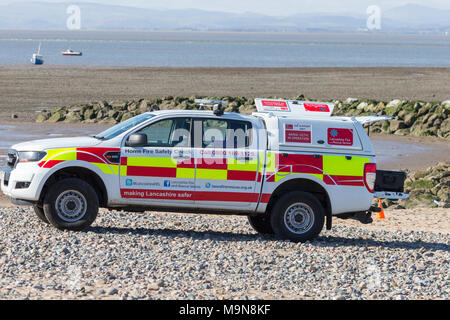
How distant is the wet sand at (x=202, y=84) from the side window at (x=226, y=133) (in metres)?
23.4

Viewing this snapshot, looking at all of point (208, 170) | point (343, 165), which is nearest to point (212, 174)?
point (208, 170)

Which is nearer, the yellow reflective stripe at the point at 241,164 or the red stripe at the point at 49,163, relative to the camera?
the red stripe at the point at 49,163

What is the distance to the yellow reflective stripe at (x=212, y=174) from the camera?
1193cm

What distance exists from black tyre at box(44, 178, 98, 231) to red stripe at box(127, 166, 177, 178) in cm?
58

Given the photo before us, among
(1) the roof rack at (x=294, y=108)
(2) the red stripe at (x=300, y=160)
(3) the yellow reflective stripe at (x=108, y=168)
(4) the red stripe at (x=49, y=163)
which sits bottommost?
(3) the yellow reflective stripe at (x=108, y=168)

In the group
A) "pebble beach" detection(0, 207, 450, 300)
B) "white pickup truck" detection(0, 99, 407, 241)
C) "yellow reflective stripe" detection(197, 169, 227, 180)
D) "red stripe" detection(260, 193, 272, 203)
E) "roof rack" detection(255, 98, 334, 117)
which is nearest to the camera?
"pebble beach" detection(0, 207, 450, 300)

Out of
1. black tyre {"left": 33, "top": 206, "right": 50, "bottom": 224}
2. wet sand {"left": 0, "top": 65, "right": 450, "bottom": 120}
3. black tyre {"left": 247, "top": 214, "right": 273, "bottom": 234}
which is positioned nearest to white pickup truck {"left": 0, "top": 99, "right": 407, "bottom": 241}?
black tyre {"left": 33, "top": 206, "right": 50, "bottom": 224}

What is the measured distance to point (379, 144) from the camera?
2775cm

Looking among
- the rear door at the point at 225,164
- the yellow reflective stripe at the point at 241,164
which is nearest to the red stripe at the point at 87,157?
the rear door at the point at 225,164

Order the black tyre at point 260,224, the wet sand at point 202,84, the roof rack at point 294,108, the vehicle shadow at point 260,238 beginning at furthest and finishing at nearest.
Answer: the wet sand at point 202,84 → the black tyre at point 260,224 → the roof rack at point 294,108 → the vehicle shadow at point 260,238

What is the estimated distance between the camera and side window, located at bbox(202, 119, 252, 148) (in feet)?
39.5

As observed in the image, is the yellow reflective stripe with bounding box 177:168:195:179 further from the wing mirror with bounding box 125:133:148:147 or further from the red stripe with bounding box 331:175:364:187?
the red stripe with bounding box 331:175:364:187

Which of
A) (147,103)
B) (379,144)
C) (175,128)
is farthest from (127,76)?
(175,128)

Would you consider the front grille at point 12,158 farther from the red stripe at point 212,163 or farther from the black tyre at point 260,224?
the black tyre at point 260,224
